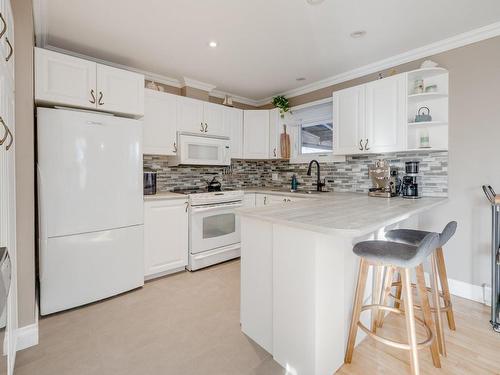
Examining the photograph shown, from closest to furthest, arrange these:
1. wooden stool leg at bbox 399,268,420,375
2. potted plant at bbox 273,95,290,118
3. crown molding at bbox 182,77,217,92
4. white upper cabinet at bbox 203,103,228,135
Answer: wooden stool leg at bbox 399,268,420,375, crown molding at bbox 182,77,217,92, white upper cabinet at bbox 203,103,228,135, potted plant at bbox 273,95,290,118

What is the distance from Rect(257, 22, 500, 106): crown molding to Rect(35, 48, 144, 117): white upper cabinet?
2.35 meters

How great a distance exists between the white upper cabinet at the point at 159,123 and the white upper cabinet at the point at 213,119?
1.49ft

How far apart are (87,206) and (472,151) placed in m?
3.51

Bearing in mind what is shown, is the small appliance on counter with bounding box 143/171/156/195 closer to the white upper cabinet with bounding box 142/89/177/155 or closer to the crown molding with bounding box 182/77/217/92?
the white upper cabinet with bounding box 142/89/177/155

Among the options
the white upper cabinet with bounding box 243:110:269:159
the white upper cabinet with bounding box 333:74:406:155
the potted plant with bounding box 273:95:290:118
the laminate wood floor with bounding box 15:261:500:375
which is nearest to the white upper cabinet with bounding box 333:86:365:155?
the white upper cabinet with bounding box 333:74:406:155

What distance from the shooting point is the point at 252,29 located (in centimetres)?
223

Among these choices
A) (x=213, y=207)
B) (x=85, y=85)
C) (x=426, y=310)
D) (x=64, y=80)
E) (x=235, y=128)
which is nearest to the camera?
(x=426, y=310)

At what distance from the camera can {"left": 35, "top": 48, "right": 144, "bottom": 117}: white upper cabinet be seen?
6.86ft

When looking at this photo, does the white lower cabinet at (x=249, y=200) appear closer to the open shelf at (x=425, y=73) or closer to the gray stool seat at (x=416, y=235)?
the gray stool seat at (x=416, y=235)

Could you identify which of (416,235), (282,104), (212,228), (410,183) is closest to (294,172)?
(282,104)

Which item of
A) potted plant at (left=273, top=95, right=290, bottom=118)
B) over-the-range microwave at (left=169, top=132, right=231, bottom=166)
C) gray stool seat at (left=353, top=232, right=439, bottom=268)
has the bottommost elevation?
gray stool seat at (left=353, top=232, right=439, bottom=268)

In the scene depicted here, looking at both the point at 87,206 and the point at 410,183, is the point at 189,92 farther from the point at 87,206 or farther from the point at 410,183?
the point at 410,183

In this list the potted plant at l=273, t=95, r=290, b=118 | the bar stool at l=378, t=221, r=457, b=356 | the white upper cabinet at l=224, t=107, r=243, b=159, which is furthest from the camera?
the potted plant at l=273, t=95, r=290, b=118

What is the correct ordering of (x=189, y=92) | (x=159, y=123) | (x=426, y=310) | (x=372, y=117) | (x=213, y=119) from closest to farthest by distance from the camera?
1. (x=426, y=310)
2. (x=372, y=117)
3. (x=159, y=123)
4. (x=189, y=92)
5. (x=213, y=119)
